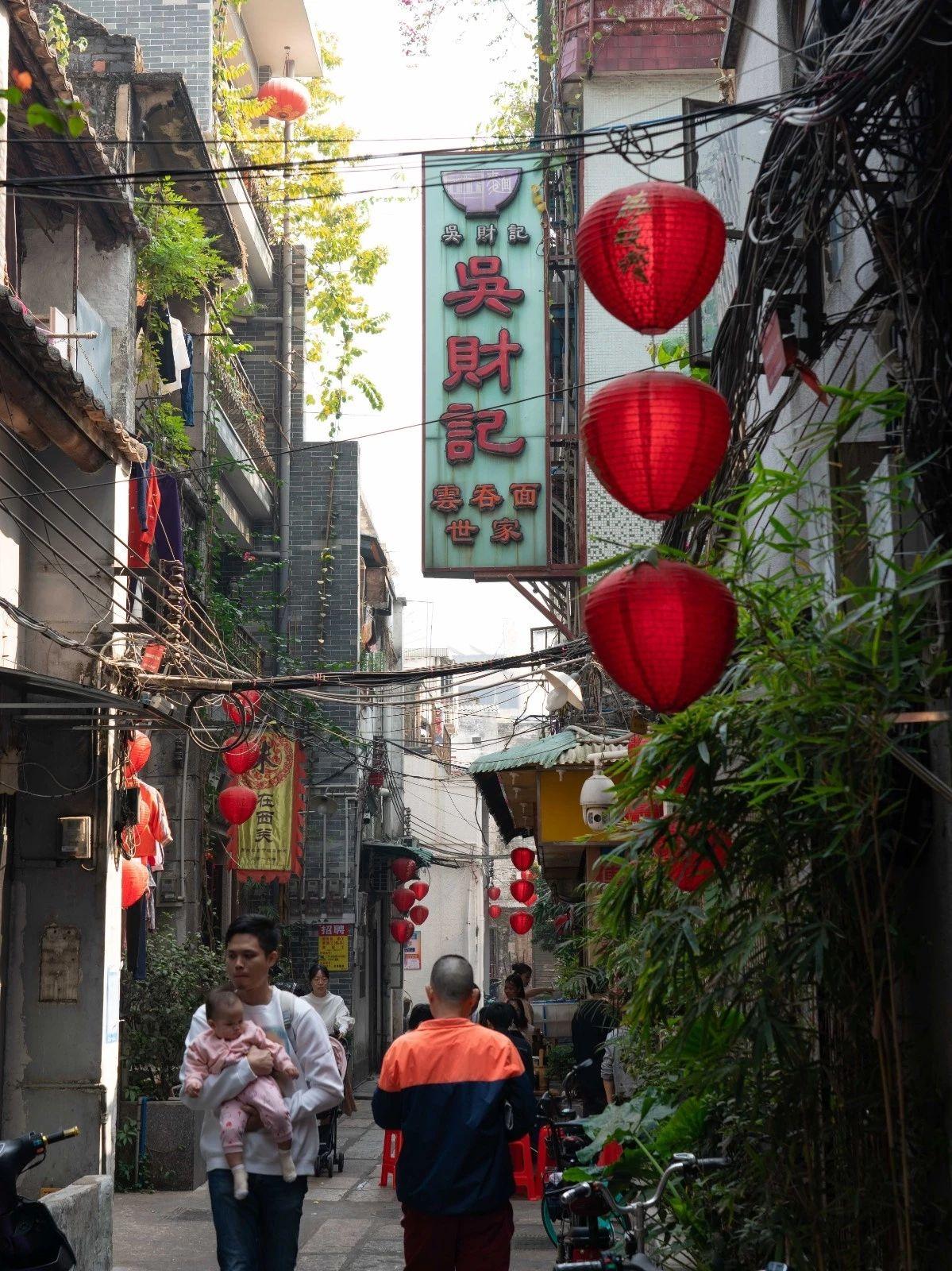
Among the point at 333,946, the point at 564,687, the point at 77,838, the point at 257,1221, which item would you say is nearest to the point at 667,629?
the point at 257,1221

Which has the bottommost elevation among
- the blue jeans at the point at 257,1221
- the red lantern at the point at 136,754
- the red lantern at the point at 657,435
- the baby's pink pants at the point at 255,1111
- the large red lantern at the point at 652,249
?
the blue jeans at the point at 257,1221

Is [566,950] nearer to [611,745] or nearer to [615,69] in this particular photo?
[611,745]

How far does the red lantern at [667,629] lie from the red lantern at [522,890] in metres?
21.5

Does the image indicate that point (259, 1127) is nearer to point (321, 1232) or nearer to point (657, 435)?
point (657, 435)

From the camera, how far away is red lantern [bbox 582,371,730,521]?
5.40m

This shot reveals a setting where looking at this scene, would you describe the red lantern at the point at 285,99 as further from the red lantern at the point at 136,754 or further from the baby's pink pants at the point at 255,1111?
the baby's pink pants at the point at 255,1111

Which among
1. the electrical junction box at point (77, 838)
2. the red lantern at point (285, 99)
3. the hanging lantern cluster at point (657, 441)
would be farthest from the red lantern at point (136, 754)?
the red lantern at point (285, 99)

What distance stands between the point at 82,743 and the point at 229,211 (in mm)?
12310

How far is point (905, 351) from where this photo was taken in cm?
508

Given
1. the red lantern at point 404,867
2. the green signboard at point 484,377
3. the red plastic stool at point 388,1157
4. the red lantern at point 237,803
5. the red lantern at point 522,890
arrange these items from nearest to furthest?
the red plastic stool at point 388,1157 < the green signboard at point 484,377 < the red lantern at point 237,803 < the red lantern at point 522,890 < the red lantern at point 404,867

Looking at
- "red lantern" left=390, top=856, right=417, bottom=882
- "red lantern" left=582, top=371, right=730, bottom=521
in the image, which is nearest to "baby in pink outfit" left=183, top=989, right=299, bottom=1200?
"red lantern" left=582, top=371, right=730, bottom=521

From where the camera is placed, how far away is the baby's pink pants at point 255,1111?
5586 millimetres

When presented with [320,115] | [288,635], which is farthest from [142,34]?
[288,635]

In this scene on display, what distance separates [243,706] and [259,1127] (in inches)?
361
